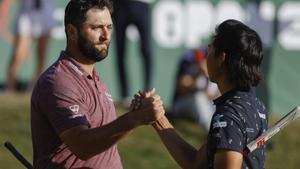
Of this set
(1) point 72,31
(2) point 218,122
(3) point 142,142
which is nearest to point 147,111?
(2) point 218,122

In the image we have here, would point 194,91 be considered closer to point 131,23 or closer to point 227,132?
point 131,23

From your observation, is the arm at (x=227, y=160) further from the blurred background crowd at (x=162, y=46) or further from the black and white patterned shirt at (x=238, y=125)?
the blurred background crowd at (x=162, y=46)

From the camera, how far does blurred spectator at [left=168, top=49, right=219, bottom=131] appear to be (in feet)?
40.1

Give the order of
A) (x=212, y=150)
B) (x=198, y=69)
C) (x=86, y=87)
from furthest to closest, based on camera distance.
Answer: (x=198, y=69) < (x=86, y=87) < (x=212, y=150)

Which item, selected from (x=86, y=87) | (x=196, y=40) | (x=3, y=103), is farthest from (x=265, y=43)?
(x=86, y=87)

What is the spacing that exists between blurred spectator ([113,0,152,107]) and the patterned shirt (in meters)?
6.78

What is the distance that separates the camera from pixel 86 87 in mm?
5496

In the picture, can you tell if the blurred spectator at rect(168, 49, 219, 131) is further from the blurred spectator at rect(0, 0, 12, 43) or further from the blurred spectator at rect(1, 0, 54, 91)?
the blurred spectator at rect(0, 0, 12, 43)

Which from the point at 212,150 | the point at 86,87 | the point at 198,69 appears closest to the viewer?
the point at 212,150

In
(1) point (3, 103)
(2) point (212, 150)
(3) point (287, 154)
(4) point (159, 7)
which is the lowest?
(3) point (287, 154)

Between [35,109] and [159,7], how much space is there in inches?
283

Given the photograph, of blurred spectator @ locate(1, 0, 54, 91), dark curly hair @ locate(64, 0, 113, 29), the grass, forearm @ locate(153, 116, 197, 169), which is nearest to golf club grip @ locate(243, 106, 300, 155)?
forearm @ locate(153, 116, 197, 169)

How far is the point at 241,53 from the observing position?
5.13 meters

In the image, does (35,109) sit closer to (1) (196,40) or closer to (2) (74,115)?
(2) (74,115)
